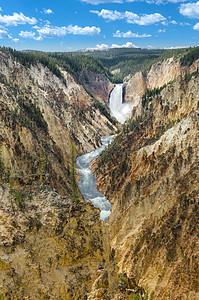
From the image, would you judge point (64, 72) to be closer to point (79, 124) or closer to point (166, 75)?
point (79, 124)

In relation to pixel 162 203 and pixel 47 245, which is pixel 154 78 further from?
pixel 47 245

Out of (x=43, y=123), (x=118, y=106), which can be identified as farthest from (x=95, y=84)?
(x=43, y=123)

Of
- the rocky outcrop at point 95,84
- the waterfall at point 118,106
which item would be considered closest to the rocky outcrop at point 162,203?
the waterfall at point 118,106

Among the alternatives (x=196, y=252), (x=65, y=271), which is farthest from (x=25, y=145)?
(x=196, y=252)

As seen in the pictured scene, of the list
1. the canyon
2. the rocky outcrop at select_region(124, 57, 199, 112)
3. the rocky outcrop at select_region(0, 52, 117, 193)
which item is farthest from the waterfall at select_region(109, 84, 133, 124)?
the canyon

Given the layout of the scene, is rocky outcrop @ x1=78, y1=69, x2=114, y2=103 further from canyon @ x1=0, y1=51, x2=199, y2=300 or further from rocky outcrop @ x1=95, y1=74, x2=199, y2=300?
rocky outcrop @ x1=95, y1=74, x2=199, y2=300

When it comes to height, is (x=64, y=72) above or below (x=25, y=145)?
above
